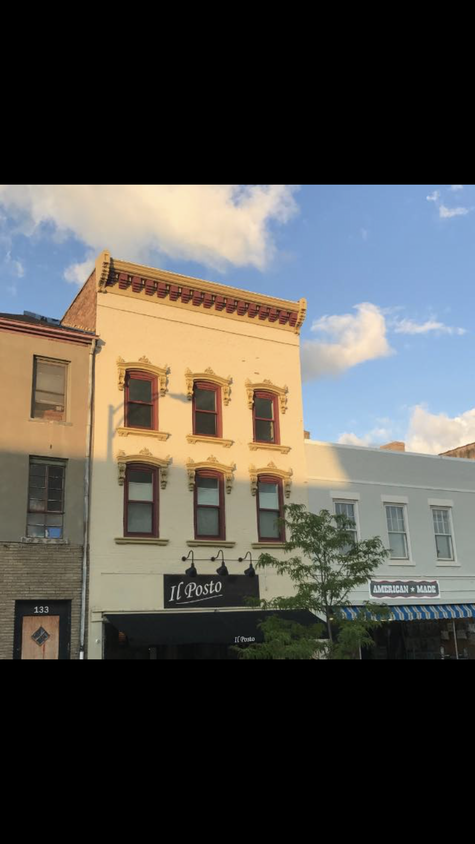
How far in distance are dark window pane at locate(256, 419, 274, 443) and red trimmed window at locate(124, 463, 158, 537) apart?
3769mm

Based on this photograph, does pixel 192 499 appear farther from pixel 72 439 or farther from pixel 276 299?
pixel 276 299

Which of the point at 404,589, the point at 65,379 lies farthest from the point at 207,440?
the point at 404,589

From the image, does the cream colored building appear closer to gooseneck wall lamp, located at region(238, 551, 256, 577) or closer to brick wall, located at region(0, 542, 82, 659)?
gooseneck wall lamp, located at region(238, 551, 256, 577)

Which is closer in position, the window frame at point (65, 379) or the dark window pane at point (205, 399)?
the window frame at point (65, 379)

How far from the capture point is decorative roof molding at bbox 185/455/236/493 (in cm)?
2042

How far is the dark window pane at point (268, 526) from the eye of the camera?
21.4 metres

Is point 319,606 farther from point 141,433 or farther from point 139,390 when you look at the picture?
point 139,390

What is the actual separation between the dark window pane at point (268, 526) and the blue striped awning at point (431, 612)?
3113 millimetres

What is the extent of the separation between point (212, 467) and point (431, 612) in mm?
8328

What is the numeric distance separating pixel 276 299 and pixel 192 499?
7225mm

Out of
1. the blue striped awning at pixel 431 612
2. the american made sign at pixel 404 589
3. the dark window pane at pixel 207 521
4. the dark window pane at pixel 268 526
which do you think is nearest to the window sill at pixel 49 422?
the dark window pane at pixel 207 521

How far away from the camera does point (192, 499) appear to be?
2036 centimetres

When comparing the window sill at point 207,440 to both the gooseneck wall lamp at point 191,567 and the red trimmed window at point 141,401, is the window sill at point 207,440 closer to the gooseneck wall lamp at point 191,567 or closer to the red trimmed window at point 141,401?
the red trimmed window at point 141,401

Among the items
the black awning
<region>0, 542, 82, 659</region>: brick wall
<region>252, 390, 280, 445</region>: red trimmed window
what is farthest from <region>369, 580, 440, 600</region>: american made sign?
<region>0, 542, 82, 659</region>: brick wall
